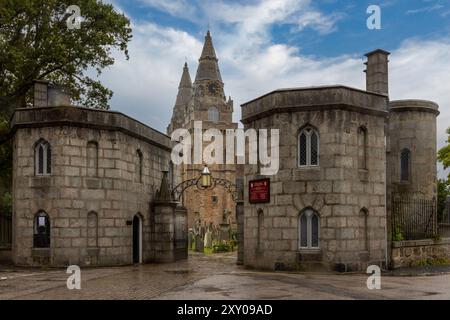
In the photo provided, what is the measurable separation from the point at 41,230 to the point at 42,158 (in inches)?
110

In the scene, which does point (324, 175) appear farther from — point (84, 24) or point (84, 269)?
point (84, 24)

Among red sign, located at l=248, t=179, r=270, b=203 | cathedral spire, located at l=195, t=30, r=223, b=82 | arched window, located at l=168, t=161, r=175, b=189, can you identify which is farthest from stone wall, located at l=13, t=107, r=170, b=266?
cathedral spire, located at l=195, t=30, r=223, b=82

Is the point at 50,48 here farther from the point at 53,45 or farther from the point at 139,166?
the point at 139,166

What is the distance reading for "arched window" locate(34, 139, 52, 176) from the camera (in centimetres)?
2095

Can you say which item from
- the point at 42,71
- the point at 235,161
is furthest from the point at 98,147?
the point at 235,161

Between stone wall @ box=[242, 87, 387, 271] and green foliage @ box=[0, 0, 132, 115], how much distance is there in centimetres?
1293

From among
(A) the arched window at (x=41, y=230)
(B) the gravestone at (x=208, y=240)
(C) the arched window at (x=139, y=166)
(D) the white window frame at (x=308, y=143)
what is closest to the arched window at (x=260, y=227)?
(D) the white window frame at (x=308, y=143)

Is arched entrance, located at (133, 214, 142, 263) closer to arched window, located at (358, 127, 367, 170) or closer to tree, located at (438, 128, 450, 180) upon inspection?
arched window, located at (358, 127, 367, 170)

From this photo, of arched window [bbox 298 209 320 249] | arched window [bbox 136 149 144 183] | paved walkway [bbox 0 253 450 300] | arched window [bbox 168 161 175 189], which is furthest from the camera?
arched window [bbox 168 161 175 189]

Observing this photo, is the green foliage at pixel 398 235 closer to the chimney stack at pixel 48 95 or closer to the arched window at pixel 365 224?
the arched window at pixel 365 224

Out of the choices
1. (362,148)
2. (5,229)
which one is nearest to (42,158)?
(5,229)

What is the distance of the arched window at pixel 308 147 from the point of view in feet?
61.5

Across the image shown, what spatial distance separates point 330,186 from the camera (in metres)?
18.3

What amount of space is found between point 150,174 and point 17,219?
6.31 m
